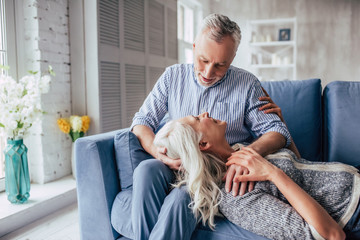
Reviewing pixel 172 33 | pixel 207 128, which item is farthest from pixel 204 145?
pixel 172 33

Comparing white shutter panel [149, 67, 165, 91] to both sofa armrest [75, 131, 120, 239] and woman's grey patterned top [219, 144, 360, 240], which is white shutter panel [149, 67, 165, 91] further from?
woman's grey patterned top [219, 144, 360, 240]

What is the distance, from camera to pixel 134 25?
11.2 ft

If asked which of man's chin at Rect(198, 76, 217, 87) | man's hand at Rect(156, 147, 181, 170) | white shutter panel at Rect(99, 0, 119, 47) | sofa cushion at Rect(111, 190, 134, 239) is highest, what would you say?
white shutter panel at Rect(99, 0, 119, 47)

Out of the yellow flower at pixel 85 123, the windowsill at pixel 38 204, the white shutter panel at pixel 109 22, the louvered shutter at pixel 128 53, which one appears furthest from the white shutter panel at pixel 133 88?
the windowsill at pixel 38 204

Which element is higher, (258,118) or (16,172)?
(258,118)

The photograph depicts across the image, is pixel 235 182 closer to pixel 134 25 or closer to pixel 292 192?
pixel 292 192

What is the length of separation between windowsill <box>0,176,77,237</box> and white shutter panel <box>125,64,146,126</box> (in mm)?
977

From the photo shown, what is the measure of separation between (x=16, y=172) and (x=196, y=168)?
4.77 feet

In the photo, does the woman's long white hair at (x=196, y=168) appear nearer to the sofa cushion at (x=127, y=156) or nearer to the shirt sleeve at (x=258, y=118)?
the sofa cushion at (x=127, y=156)

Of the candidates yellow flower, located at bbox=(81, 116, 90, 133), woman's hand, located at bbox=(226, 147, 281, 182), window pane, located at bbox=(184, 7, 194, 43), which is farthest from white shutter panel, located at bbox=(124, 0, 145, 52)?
window pane, located at bbox=(184, 7, 194, 43)

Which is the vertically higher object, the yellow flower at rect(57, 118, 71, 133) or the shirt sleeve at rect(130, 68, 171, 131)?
the shirt sleeve at rect(130, 68, 171, 131)

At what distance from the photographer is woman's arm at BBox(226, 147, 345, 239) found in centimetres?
111

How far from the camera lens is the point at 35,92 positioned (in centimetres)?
211

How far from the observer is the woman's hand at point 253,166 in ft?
4.07
